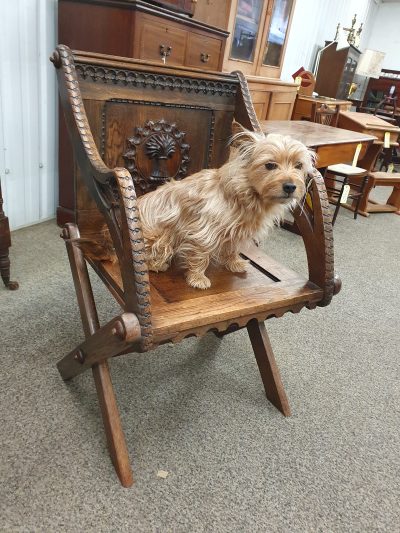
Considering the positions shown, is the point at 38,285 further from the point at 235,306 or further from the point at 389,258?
the point at 389,258

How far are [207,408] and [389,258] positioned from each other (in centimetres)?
227

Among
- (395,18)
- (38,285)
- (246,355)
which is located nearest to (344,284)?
(246,355)

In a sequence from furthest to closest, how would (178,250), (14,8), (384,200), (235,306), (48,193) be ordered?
(384,200) → (48,193) → (14,8) → (178,250) → (235,306)

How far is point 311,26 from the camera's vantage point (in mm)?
5273

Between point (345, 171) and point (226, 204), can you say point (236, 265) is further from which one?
point (345, 171)

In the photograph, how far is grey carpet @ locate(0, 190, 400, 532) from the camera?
1110 mm

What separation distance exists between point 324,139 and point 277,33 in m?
1.87

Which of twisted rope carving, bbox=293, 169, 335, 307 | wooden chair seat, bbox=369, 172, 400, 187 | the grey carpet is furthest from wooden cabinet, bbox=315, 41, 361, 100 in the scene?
twisted rope carving, bbox=293, 169, 335, 307

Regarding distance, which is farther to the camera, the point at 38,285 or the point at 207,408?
the point at 38,285

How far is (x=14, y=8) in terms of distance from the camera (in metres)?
1.96

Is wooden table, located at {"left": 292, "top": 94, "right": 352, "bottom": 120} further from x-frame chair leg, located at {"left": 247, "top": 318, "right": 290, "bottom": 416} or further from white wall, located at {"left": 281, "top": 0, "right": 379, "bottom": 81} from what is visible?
x-frame chair leg, located at {"left": 247, "top": 318, "right": 290, "bottom": 416}

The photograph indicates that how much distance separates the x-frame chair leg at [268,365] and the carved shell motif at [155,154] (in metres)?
0.64

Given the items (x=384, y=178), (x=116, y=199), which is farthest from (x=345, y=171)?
(x=116, y=199)

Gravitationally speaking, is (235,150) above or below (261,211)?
above
